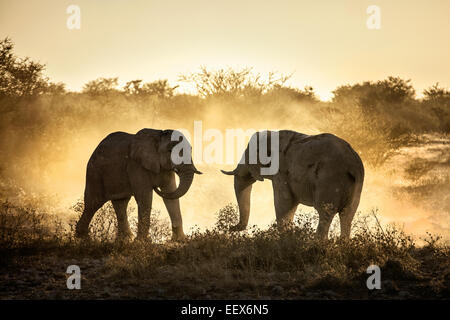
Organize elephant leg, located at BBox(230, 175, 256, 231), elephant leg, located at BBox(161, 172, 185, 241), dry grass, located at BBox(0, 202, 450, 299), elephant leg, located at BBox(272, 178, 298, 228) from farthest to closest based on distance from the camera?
elephant leg, located at BBox(230, 175, 256, 231) → elephant leg, located at BBox(161, 172, 185, 241) → elephant leg, located at BBox(272, 178, 298, 228) → dry grass, located at BBox(0, 202, 450, 299)

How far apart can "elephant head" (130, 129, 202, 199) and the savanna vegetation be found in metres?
0.91

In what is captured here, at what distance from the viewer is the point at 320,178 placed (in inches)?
404

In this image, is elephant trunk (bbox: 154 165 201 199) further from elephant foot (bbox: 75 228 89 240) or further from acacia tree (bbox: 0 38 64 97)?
acacia tree (bbox: 0 38 64 97)

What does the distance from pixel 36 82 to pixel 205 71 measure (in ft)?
30.4

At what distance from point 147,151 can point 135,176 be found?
21.0 inches

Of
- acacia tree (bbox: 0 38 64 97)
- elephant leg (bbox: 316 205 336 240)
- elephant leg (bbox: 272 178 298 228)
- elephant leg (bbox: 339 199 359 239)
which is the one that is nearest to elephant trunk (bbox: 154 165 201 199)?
elephant leg (bbox: 272 178 298 228)

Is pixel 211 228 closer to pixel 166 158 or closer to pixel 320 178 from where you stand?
pixel 166 158

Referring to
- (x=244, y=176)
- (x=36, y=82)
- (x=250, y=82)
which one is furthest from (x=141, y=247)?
(x=250, y=82)

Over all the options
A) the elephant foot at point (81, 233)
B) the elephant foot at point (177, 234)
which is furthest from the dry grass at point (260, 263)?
the elephant foot at point (177, 234)

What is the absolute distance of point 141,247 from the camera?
33.0ft

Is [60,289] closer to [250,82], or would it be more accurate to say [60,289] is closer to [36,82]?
[36,82]

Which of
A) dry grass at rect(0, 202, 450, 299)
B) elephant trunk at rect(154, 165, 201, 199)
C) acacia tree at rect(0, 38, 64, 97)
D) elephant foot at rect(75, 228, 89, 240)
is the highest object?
acacia tree at rect(0, 38, 64, 97)

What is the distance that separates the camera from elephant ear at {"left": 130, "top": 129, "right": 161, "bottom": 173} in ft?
37.4

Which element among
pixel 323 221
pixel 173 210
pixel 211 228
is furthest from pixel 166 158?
pixel 211 228
